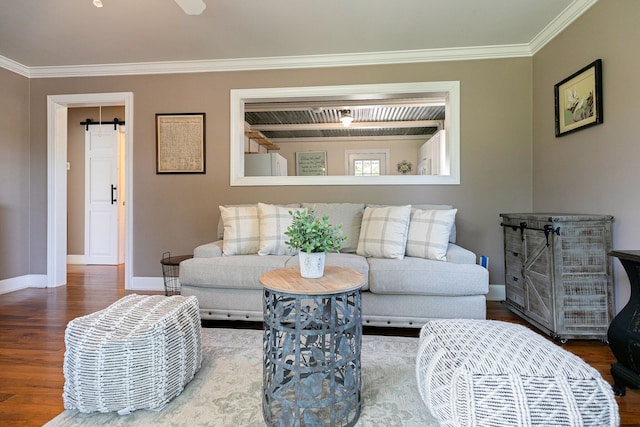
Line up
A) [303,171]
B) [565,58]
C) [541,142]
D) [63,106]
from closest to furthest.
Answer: [565,58] < [541,142] < [63,106] < [303,171]

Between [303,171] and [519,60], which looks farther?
[303,171]

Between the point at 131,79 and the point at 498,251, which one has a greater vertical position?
the point at 131,79

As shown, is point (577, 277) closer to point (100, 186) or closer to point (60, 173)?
point (60, 173)

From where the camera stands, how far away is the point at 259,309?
2.35 meters

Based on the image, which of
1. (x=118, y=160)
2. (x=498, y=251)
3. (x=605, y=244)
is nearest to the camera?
(x=605, y=244)

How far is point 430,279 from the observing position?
2.19 m

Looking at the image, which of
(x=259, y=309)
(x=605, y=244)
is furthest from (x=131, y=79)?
(x=605, y=244)

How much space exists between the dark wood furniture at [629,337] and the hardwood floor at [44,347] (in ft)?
0.38

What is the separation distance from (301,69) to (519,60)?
2294mm

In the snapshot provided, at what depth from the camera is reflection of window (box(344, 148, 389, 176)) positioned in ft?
23.1

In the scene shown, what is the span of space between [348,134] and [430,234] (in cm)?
474

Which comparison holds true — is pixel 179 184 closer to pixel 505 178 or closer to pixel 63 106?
pixel 63 106

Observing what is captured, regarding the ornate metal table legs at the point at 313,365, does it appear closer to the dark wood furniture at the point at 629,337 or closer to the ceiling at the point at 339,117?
the dark wood furniture at the point at 629,337

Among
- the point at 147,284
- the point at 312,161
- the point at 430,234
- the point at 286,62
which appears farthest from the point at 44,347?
the point at 312,161
